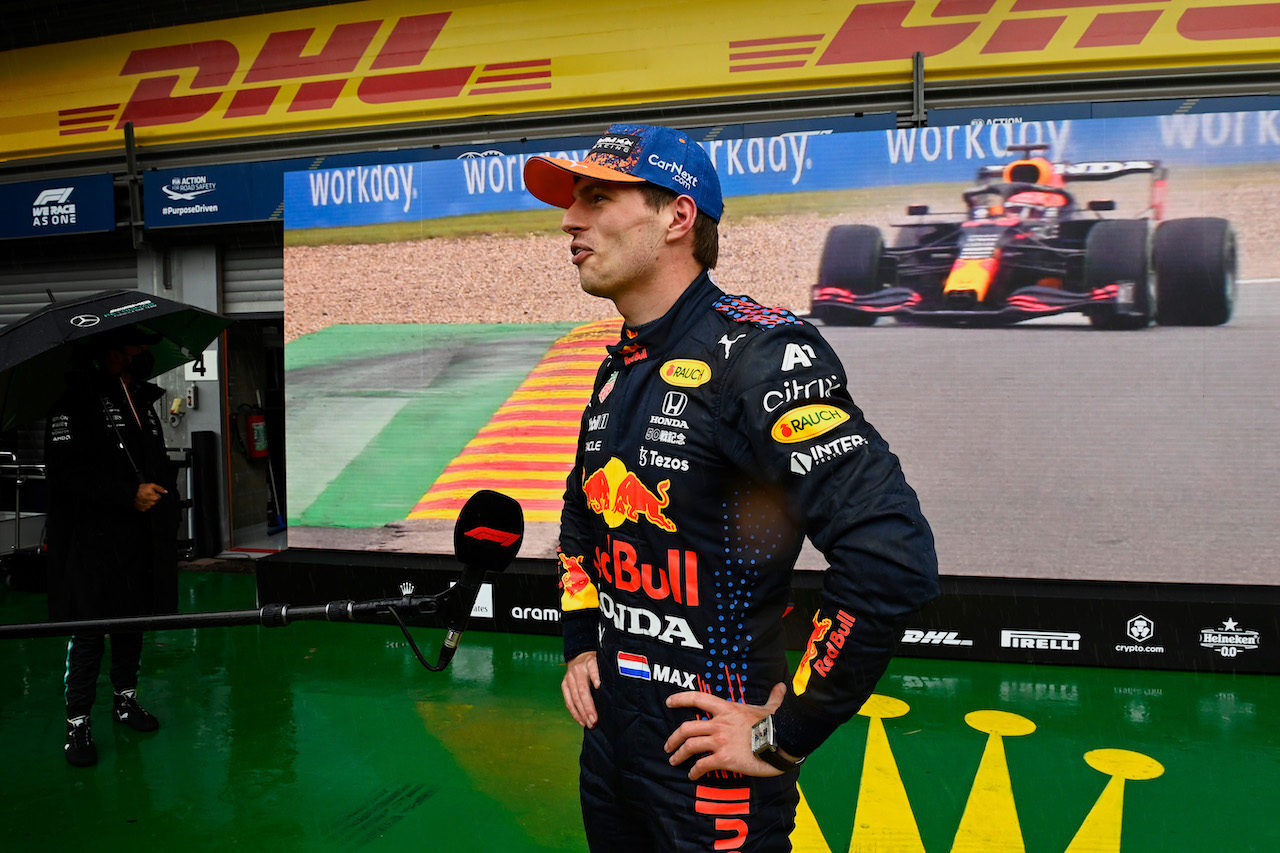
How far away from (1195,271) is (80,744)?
5.99m

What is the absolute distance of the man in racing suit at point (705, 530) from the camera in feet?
4.04

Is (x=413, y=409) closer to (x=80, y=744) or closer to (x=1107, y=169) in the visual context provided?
(x=80, y=744)

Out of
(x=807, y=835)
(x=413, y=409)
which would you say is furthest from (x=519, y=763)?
(x=413, y=409)

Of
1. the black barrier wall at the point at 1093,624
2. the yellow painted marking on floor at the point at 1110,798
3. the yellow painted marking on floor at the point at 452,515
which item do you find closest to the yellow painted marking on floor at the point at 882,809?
the yellow painted marking on floor at the point at 1110,798

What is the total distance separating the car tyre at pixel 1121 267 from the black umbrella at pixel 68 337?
465 centimetres

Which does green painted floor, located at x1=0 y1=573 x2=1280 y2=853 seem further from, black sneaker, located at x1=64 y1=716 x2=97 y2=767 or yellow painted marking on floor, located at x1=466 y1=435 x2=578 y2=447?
yellow painted marking on floor, located at x1=466 y1=435 x2=578 y2=447

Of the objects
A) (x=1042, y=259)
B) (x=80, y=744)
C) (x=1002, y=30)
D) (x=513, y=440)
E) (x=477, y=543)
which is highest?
(x=1002, y=30)

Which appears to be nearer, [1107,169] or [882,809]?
[882,809]

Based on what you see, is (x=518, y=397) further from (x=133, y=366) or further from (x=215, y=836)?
(x=215, y=836)

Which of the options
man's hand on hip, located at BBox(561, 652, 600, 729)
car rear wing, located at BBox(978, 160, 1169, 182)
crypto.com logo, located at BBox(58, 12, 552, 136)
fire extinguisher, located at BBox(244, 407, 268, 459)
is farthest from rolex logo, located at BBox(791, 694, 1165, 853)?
fire extinguisher, located at BBox(244, 407, 268, 459)

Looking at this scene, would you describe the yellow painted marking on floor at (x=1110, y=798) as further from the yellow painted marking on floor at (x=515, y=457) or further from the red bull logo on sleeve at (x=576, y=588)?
the yellow painted marking on floor at (x=515, y=457)

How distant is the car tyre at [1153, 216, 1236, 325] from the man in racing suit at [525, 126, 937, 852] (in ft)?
13.3

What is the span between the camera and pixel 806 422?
1.28 meters

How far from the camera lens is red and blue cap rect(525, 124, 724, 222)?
4.86 feet
